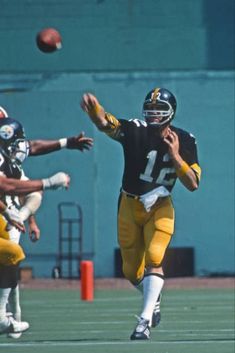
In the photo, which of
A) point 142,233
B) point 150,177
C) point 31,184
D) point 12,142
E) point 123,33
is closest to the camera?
point 31,184

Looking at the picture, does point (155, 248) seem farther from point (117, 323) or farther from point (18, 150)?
point (117, 323)

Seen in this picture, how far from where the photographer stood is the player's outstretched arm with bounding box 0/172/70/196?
29.0 feet

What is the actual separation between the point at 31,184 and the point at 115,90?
1224 cm

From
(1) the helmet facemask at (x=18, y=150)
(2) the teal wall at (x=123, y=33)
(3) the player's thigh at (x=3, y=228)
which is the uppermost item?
(2) the teal wall at (x=123, y=33)

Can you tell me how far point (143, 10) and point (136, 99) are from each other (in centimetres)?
131

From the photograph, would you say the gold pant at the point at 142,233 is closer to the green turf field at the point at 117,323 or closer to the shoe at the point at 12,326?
the green turf field at the point at 117,323

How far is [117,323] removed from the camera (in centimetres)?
1202

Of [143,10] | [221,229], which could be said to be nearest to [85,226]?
[221,229]

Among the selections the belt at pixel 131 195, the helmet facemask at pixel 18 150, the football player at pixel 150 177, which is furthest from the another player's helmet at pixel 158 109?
the helmet facemask at pixel 18 150

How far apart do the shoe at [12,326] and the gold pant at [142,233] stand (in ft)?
2.94

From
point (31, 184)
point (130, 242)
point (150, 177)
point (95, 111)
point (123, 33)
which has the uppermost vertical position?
point (123, 33)

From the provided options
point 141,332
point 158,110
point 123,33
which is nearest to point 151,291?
point 141,332

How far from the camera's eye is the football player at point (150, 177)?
10133 mm

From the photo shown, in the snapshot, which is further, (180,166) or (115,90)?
(115,90)
